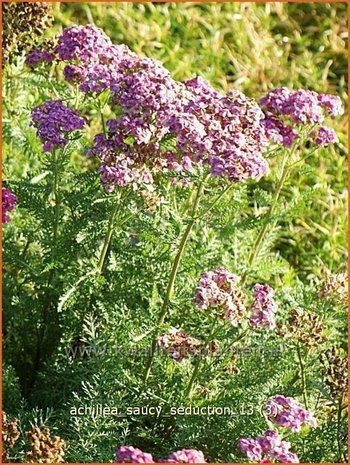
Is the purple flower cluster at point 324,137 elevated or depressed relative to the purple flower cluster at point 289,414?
elevated

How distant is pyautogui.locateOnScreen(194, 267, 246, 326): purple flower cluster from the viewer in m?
2.69

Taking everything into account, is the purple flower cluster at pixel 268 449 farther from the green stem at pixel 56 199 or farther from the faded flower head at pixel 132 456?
the green stem at pixel 56 199

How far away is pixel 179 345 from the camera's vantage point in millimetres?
2867

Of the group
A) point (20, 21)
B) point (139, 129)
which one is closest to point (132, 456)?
point (139, 129)

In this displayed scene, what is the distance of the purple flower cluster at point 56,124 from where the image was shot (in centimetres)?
279

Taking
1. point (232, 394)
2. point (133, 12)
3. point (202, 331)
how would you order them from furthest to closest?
point (133, 12), point (202, 331), point (232, 394)

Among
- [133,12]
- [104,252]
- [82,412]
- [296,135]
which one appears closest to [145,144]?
[104,252]

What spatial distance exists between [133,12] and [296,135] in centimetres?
241

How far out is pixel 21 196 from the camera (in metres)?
3.01

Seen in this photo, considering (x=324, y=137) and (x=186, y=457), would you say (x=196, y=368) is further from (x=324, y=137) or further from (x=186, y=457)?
(x=324, y=137)

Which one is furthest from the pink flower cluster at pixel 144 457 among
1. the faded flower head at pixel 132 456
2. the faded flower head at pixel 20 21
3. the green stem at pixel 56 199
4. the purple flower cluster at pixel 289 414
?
the faded flower head at pixel 20 21

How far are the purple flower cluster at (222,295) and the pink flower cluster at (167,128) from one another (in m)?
0.28

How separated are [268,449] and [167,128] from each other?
0.86 m

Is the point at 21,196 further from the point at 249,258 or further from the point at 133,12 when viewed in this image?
the point at 133,12
